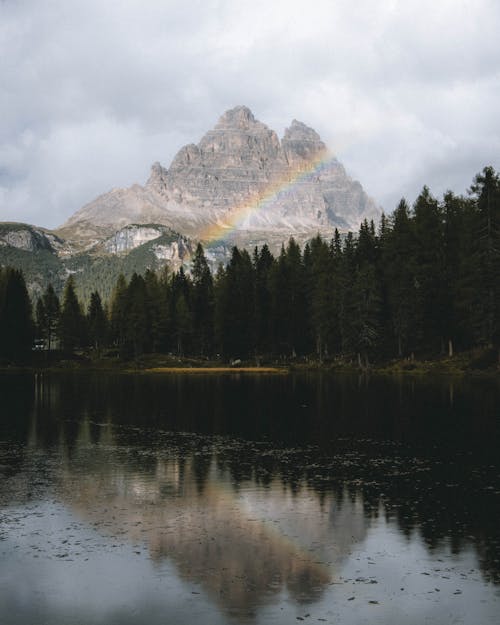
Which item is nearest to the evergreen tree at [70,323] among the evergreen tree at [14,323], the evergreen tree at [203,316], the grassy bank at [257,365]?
the grassy bank at [257,365]

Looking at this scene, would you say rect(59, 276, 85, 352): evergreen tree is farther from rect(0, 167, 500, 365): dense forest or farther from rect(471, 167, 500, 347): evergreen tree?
rect(471, 167, 500, 347): evergreen tree

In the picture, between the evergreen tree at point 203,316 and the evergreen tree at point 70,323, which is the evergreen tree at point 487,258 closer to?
the evergreen tree at point 203,316

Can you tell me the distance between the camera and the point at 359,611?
40.0ft

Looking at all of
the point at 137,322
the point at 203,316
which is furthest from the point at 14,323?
the point at 203,316

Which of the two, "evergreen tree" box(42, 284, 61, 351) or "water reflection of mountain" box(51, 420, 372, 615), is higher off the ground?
"evergreen tree" box(42, 284, 61, 351)

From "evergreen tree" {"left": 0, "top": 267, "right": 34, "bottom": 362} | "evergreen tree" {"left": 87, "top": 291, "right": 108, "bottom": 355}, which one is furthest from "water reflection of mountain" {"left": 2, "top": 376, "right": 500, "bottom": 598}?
"evergreen tree" {"left": 87, "top": 291, "right": 108, "bottom": 355}

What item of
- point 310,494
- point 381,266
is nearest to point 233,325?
point 381,266

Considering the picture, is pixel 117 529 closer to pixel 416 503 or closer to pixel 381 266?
pixel 416 503

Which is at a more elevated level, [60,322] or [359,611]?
[60,322]

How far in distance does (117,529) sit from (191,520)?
2.05 meters

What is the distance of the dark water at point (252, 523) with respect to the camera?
1263 cm

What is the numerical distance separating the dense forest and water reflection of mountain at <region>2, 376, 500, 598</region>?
35.2m

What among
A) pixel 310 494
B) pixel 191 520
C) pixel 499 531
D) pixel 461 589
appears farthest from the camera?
pixel 310 494

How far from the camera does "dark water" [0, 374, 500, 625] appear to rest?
12633mm
